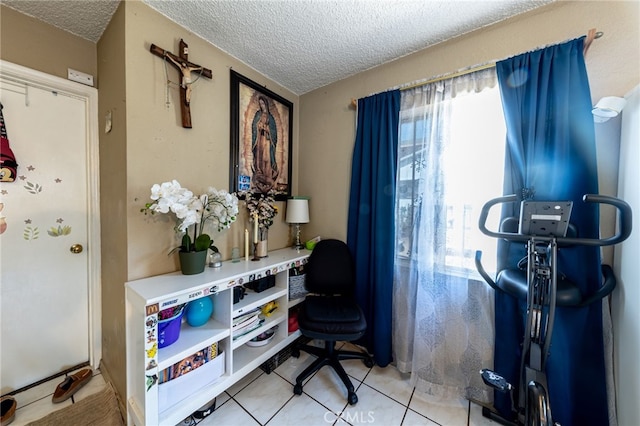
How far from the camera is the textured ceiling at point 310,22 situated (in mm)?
1345

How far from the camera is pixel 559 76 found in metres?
1.23

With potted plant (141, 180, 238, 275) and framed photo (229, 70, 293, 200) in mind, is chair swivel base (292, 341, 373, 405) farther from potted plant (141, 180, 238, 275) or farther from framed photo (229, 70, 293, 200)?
framed photo (229, 70, 293, 200)

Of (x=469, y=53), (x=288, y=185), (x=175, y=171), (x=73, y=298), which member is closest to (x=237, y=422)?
(x=73, y=298)

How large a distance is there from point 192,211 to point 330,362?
1.50 m

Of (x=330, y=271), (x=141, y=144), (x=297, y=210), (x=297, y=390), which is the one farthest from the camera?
(x=297, y=210)

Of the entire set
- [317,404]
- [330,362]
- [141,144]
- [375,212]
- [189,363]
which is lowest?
[317,404]

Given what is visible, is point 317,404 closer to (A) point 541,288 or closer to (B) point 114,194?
(A) point 541,288

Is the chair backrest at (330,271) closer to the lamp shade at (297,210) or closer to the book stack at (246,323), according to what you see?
the lamp shade at (297,210)

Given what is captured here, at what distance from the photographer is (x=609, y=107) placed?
3.43ft

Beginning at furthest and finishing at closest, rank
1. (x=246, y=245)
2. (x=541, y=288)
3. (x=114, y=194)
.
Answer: (x=246, y=245) < (x=114, y=194) < (x=541, y=288)

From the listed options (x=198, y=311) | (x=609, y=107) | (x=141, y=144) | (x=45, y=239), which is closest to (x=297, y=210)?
(x=198, y=311)

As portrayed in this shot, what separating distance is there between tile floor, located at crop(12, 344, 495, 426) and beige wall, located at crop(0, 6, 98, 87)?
86.9 inches

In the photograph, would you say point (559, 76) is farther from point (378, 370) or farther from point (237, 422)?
point (237, 422)

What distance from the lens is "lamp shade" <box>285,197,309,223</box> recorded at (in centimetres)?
217
